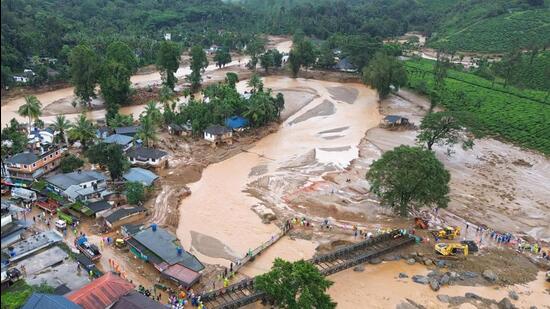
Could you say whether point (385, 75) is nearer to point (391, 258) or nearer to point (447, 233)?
point (447, 233)

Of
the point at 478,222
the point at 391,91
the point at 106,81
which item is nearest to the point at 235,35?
the point at 391,91

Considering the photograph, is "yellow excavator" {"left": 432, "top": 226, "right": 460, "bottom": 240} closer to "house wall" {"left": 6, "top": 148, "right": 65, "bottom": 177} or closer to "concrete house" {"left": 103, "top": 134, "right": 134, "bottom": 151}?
"concrete house" {"left": 103, "top": 134, "right": 134, "bottom": 151}

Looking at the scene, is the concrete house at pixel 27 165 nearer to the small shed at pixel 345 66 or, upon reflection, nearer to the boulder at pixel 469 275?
the boulder at pixel 469 275

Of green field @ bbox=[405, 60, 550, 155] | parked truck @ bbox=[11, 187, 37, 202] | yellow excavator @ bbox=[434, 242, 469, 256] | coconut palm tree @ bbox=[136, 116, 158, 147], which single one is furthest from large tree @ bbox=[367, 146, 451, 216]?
parked truck @ bbox=[11, 187, 37, 202]

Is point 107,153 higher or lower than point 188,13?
lower

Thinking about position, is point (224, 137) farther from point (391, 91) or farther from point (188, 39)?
point (188, 39)

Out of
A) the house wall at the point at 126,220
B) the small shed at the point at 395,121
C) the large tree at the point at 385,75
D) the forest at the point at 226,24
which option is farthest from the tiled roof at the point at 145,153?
the large tree at the point at 385,75

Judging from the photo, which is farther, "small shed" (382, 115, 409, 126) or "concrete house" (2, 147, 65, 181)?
"small shed" (382, 115, 409, 126)

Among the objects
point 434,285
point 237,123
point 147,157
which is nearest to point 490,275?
point 434,285
